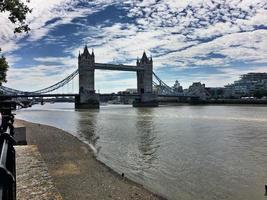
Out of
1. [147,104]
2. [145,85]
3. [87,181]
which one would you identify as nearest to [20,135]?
[87,181]

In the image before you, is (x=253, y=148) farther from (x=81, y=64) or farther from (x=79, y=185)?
(x=81, y=64)

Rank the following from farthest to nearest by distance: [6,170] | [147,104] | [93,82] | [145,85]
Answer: [145,85] → [147,104] → [93,82] → [6,170]

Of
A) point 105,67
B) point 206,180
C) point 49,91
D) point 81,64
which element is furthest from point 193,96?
point 206,180

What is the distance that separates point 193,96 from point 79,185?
13299 centimetres

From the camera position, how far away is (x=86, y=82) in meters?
125

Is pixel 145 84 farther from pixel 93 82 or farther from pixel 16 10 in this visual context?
pixel 16 10

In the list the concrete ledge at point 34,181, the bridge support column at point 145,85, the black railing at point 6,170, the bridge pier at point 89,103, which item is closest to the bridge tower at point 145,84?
the bridge support column at point 145,85

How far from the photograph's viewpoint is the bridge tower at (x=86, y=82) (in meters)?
116

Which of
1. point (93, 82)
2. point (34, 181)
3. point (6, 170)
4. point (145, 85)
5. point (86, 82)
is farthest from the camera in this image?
point (145, 85)

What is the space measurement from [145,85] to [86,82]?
3169 cm

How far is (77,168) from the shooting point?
13.1m

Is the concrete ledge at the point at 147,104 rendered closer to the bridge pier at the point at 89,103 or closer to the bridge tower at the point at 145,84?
the bridge tower at the point at 145,84

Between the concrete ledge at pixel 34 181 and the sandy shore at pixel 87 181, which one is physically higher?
the concrete ledge at pixel 34 181

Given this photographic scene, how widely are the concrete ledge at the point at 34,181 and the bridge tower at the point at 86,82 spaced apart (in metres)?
108
